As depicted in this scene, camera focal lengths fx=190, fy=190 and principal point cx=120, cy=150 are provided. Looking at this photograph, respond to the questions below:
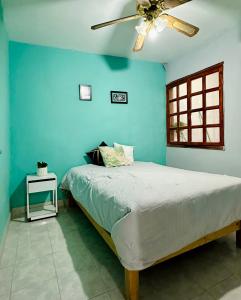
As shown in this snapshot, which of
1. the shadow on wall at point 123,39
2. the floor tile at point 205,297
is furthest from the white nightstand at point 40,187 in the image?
the shadow on wall at point 123,39

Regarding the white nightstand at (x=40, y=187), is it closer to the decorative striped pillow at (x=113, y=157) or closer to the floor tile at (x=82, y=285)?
the decorative striped pillow at (x=113, y=157)

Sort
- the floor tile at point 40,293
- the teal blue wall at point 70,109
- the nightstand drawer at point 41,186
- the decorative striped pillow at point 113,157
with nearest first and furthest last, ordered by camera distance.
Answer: the floor tile at point 40,293 < the nightstand drawer at point 41,186 < the teal blue wall at point 70,109 < the decorative striped pillow at point 113,157

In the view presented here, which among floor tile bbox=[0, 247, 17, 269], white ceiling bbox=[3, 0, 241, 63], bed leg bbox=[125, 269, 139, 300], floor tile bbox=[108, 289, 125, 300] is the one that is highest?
white ceiling bbox=[3, 0, 241, 63]

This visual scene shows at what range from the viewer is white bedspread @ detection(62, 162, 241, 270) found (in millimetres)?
1202

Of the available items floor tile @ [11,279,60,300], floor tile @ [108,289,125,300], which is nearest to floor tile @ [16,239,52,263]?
floor tile @ [11,279,60,300]

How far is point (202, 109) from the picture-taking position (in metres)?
3.10

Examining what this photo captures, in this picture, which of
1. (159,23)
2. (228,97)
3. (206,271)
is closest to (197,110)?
(228,97)

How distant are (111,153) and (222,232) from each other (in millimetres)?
1801

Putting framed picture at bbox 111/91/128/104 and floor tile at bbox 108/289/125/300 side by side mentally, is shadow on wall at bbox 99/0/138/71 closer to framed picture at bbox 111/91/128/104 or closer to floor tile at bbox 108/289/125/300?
framed picture at bbox 111/91/128/104

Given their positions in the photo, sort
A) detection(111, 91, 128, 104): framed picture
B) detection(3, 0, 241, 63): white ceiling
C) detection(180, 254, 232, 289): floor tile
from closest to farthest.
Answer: detection(180, 254, 232, 289): floor tile < detection(3, 0, 241, 63): white ceiling < detection(111, 91, 128, 104): framed picture

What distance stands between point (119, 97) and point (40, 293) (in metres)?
2.93

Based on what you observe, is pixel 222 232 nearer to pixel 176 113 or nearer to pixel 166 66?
pixel 176 113

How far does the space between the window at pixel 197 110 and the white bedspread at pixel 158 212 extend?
4.53ft

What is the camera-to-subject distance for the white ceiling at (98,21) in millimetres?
2044
